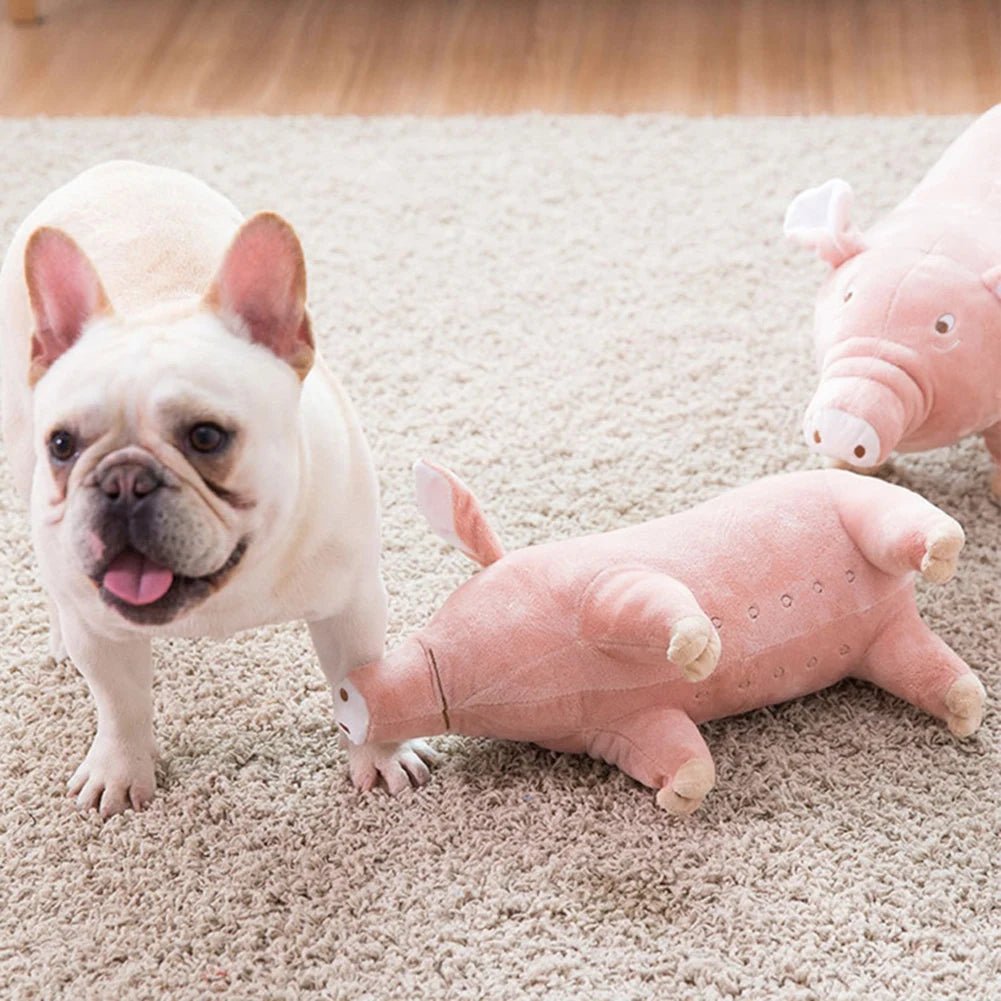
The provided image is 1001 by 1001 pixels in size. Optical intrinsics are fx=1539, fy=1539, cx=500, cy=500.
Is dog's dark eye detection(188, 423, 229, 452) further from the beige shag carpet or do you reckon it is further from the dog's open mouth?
the beige shag carpet

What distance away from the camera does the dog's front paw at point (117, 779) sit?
133 cm

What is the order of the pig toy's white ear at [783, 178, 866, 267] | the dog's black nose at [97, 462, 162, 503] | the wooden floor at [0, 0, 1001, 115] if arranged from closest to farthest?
1. the dog's black nose at [97, 462, 162, 503]
2. the pig toy's white ear at [783, 178, 866, 267]
3. the wooden floor at [0, 0, 1001, 115]

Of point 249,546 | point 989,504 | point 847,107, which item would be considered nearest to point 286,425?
point 249,546

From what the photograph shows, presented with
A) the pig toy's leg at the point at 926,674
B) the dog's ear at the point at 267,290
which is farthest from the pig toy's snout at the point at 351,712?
the pig toy's leg at the point at 926,674

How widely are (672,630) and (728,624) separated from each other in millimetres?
119

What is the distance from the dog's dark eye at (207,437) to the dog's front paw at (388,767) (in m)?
0.38

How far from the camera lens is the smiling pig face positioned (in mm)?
1528

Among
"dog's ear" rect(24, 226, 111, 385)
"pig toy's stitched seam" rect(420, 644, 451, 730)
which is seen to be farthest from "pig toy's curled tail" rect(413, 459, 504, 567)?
"dog's ear" rect(24, 226, 111, 385)

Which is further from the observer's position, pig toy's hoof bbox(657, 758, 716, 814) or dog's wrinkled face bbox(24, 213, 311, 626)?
pig toy's hoof bbox(657, 758, 716, 814)

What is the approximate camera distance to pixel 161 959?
3.94ft

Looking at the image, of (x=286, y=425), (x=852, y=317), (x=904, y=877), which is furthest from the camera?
(x=852, y=317)

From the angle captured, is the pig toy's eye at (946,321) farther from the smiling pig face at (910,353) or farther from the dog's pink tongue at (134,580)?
the dog's pink tongue at (134,580)

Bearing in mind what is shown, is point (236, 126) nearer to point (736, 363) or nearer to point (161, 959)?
point (736, 363)

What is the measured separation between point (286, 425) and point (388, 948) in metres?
0.42
